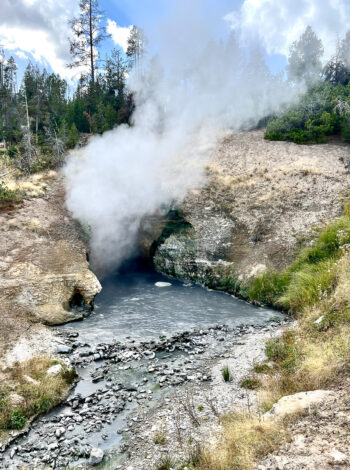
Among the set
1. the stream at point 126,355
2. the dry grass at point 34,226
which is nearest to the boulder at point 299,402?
the stream at point 126,355

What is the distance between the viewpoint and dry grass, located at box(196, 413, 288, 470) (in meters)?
5.37

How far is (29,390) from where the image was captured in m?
8.38

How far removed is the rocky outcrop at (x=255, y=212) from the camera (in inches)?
697

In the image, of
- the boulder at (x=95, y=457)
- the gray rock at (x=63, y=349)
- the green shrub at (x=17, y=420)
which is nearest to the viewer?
the boulder at (x=95, y=457)

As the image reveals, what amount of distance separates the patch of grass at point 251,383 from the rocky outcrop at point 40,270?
23.4 ft

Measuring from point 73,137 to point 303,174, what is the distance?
63.2 ft

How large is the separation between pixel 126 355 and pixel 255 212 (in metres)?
12.3

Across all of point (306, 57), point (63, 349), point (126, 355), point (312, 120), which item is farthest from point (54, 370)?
point (306, 57)

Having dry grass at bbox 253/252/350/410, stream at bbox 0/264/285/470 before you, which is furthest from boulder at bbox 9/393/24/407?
dry grass at bbox 253/252/350/410

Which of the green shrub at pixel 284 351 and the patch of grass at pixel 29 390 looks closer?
the patch of grass at pixel 29 390


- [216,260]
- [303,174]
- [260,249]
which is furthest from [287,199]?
[216,260]

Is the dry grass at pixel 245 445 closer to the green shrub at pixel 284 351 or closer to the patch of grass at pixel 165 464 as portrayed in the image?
the patch of grass at pixel 165 464

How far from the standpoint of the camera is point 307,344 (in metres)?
9.26

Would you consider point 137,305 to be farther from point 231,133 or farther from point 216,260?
point 231,133
